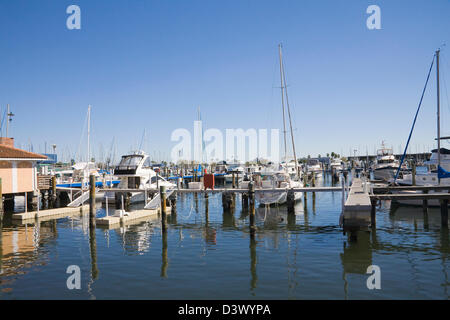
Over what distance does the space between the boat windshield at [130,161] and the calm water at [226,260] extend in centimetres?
1024

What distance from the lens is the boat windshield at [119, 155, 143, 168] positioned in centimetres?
3423

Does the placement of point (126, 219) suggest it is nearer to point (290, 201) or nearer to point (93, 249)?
point (93, 249)

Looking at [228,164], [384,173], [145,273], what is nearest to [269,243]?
[145,273]

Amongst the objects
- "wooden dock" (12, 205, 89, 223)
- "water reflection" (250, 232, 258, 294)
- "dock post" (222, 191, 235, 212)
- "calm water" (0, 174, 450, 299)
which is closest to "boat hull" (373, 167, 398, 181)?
"calm water" (0, 174, 450, 299)

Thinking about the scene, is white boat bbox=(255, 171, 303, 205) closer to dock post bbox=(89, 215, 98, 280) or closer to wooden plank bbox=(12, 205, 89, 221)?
dock post bbox=(89, 215, 98, 280)

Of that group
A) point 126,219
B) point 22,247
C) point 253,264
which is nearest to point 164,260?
point 253,264

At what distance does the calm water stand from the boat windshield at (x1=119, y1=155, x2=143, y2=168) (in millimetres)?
10237

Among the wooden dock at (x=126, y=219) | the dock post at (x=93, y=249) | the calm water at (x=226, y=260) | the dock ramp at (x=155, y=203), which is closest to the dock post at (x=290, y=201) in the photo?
the calm water at (x=226, y=260)

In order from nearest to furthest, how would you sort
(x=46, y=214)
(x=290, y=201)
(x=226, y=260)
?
(x=226, y=260) < (x=46, y=214) < (x=290, y=201)

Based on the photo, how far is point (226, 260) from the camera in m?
15.4

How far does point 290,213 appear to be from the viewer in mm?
27750

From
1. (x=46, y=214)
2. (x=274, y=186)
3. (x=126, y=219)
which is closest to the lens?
(x=126, y=219)

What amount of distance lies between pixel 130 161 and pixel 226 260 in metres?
22.0
